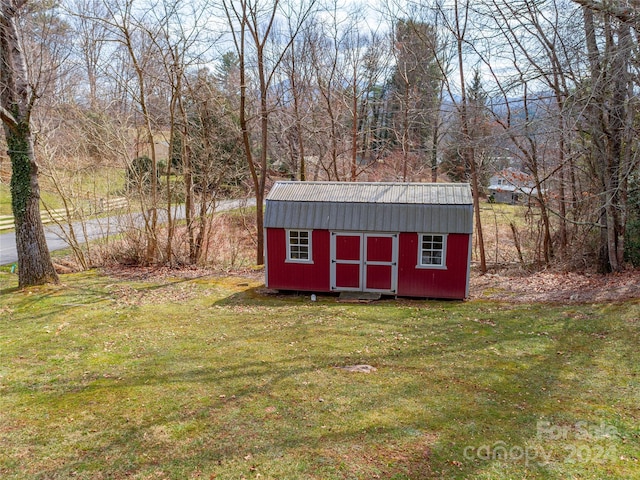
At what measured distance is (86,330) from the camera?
27.8ft

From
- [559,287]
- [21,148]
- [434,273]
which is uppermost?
[21,148]

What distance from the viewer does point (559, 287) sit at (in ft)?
37.1

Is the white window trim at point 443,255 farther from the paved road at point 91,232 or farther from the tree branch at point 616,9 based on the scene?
the paved road at point 91,232

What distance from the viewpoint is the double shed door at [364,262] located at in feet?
35.8

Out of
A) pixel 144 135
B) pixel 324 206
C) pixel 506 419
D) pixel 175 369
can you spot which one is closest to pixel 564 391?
pixel 506 419

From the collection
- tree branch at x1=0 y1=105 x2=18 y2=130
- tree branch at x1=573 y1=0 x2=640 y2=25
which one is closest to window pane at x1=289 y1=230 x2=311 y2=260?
tree branch at x1=0 y1=105 x2=18 y2=130

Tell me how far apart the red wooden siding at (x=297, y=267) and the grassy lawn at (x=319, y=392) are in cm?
140

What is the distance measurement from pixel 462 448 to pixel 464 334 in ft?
12.8

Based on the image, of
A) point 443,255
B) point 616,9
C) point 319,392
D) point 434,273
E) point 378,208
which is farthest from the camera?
point 378,208

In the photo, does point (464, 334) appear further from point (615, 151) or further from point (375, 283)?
point (615, 151)

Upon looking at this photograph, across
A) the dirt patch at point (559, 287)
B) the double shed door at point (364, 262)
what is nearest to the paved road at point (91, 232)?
the double shed door at point (364, 262)

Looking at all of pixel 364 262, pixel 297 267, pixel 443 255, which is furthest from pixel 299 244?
pixel 443 255

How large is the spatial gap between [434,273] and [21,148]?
10.2 meters

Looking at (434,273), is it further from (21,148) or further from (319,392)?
(21,148)
